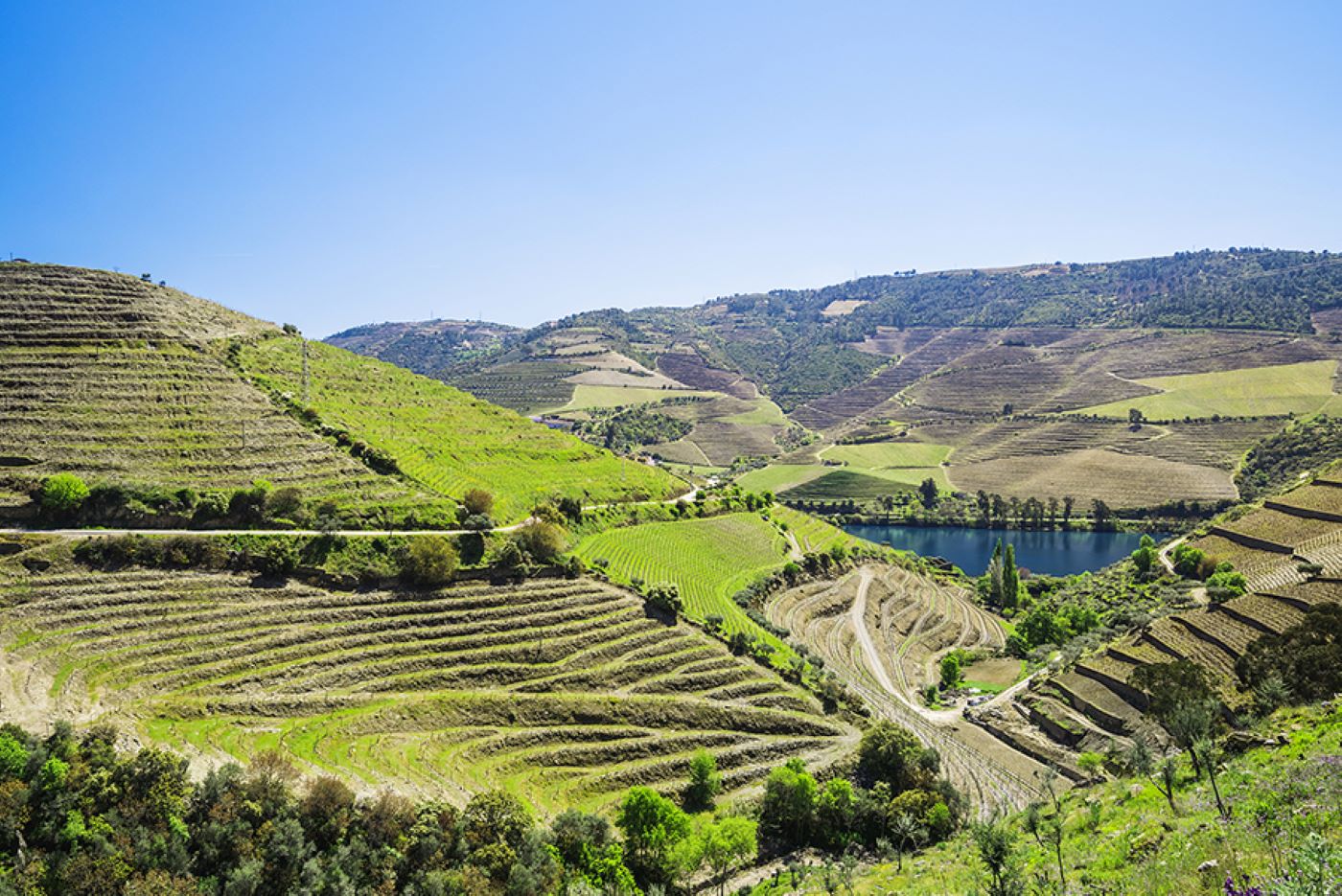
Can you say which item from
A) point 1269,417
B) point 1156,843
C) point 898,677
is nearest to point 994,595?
point 898,677

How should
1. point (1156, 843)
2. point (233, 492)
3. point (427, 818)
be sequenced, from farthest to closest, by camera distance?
point (233, 492) → point (427, 818) → point (1156, 843)

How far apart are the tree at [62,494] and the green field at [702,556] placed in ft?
144

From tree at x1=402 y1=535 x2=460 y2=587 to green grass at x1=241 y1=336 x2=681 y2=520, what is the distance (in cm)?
1372

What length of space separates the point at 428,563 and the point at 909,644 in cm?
6463

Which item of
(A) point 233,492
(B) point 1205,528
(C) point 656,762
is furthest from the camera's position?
(B) point 1205,528

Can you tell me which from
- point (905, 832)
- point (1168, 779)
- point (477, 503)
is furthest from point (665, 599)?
point (1168, 779)

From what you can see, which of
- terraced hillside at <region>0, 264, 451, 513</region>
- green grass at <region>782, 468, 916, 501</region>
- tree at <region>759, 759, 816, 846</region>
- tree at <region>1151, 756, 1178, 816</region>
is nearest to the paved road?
terraced hillside at <region>0, 264, 451, 513</region>

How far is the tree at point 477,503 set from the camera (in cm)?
7325

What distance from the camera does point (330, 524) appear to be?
211 feet

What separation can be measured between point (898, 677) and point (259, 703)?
64225mm

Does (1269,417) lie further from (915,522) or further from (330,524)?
(330,524)

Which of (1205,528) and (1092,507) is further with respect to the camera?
(1092,507)

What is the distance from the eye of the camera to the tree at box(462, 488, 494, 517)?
240 ft

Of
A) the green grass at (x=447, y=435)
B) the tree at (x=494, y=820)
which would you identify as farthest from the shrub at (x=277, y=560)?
the tree at (x=494, y=820)
